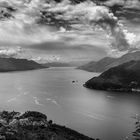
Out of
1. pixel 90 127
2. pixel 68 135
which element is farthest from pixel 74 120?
pixel 68 135

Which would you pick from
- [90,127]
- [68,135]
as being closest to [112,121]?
[90,127]

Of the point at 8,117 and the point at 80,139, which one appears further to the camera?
the point at 8,117

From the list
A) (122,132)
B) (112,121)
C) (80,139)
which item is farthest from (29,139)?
→ (112,121)

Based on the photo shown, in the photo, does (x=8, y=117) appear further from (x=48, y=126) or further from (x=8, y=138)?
(x=8, y=138)

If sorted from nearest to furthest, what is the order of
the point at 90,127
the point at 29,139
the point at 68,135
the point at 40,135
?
the point at 29,139, the point at 40,135, the point at 68,135, the point at 90,127

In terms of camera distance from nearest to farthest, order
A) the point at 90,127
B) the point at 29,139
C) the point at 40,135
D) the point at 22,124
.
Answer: the point at 29,139, the point at 40,135, the point at 22,124, the point at 90,127

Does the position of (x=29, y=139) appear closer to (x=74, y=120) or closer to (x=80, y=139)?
(x=80, y=139)

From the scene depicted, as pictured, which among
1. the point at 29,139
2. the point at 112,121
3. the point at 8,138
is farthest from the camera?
the point at 112,121

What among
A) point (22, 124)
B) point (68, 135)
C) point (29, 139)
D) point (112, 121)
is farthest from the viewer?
point (112, 121)

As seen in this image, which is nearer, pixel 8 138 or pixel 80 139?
pixel 8 138
